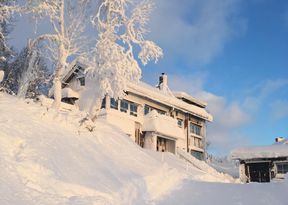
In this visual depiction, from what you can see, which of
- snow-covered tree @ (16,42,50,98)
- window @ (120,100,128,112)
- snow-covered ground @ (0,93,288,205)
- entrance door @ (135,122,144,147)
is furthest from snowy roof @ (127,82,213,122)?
snow-covered ground @ (0,93,288,205)

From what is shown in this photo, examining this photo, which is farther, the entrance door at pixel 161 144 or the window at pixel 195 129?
the window at pixel 195 129

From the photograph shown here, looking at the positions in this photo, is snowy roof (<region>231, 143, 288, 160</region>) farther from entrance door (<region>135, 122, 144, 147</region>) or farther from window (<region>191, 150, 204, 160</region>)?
entrance door (<region>135, 122, 144, 147</region>)

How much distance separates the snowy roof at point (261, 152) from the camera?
30375 millimetres

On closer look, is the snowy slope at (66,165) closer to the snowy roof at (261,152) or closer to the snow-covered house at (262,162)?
the snowy roof at (261,152)

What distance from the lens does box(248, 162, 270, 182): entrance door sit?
31.4 meters

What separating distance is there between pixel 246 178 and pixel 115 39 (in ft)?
60.5

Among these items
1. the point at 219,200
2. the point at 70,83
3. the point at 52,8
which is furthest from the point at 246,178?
the point at 52,8

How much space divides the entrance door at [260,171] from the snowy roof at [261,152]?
1190 mm

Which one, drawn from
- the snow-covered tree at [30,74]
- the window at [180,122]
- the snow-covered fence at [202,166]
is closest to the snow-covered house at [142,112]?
the window at [180,122]

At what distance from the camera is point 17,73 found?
40500mm

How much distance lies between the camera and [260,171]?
3169 cm

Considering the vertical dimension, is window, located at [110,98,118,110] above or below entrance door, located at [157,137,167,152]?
above

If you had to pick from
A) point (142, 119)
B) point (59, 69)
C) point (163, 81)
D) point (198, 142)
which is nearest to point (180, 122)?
point (198, 142)

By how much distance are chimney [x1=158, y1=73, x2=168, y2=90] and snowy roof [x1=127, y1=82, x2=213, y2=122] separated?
4.02 metres
